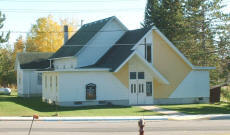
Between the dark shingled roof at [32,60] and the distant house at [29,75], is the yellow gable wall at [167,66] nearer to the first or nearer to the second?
the distant house at [29,75]

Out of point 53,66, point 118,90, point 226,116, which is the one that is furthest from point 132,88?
point 53,66

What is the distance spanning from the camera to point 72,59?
42344mm

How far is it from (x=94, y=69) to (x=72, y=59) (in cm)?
738

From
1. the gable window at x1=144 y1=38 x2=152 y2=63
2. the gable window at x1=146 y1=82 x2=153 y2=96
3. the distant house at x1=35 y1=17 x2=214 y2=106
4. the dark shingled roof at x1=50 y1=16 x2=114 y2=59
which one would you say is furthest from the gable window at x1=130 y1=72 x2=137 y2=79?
the dark shingled roof at x1=50 y1=16 x2=114 y2=59

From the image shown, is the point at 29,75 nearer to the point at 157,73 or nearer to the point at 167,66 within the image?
the point at 167,66

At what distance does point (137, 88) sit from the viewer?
3725 cm

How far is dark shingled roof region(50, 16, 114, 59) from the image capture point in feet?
138

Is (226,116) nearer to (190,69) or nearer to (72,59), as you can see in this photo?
(190,69)

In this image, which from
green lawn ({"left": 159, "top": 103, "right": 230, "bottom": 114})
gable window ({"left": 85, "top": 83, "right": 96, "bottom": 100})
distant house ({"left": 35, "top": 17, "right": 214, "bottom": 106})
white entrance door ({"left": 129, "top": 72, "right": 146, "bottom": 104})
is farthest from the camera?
white entrance door ({"left": 129, "top": 72, "right": 146, "bottom": 104})

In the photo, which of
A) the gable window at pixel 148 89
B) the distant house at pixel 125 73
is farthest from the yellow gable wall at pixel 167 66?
the gable window at pixel 148 89

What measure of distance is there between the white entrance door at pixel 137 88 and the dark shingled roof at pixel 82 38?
6924mm

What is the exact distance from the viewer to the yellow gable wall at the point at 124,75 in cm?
3656

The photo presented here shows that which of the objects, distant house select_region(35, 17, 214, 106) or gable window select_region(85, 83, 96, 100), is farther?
gable window select_region(85, 83, 96, 100)

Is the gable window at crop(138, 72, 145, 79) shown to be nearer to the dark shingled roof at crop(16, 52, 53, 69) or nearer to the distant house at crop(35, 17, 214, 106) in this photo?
the distant house at crop(35, 17, 214, 106)
